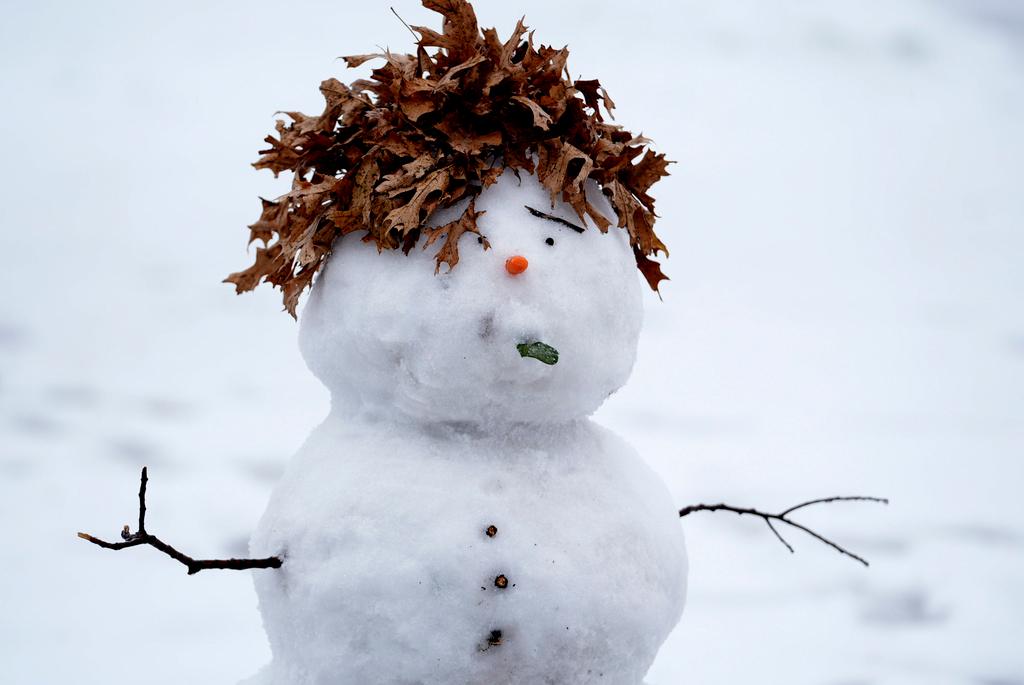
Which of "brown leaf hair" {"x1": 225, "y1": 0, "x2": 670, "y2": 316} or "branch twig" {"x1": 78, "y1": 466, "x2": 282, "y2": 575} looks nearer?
"branch twig" {"x1": 78, "y1": 466, "x2": 282, "y2": 575}

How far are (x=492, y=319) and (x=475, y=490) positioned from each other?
1.01 feet

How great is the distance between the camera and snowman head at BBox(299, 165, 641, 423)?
6.42 feet

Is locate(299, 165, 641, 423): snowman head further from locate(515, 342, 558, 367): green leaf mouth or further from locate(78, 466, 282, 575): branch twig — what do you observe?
locate(78, 466, 282, 575): branch twig

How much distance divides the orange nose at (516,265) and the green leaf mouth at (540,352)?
13cm

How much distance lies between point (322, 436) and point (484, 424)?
1.17 feet

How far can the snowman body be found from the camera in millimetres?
1962

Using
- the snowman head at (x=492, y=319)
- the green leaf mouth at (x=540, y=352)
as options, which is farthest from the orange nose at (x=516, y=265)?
the green leaf mouth at (x=540, y=352)

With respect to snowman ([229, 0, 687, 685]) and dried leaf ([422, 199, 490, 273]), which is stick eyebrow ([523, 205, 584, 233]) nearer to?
snowman ([229, 0, 687, 685])

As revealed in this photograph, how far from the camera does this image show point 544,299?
77.8 inches

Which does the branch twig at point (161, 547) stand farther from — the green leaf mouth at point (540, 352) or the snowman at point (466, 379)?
the green leaf mouth at point (540, 352)

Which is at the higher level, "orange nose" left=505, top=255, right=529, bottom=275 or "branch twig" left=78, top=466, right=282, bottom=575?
"orange nose" left=505, top=255, right=529, bottom=275

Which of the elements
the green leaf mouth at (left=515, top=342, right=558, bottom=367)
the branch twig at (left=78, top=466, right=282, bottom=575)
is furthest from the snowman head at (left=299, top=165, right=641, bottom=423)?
the branch twig at (left=78, top=466, right=282, bottom=575)

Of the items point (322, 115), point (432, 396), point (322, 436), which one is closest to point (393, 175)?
point (322, 115)

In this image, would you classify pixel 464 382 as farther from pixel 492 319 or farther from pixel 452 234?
pixel 452 234
